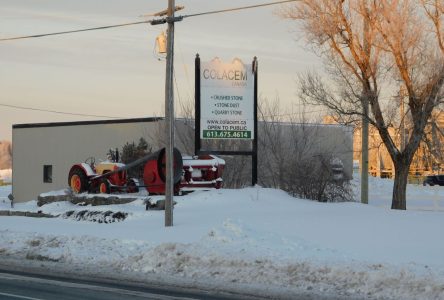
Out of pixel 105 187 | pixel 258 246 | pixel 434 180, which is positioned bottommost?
pixel 434 180

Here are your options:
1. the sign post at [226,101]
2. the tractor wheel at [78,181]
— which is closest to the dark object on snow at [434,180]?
the sign post at [226,101]

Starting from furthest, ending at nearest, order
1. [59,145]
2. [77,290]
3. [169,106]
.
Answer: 1. [59,145]
2. [169,106]
3. [77,290]

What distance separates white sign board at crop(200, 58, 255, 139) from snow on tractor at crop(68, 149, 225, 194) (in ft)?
3.78

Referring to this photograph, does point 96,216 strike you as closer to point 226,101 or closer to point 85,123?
point 226,101

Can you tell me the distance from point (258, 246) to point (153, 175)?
10750 millimetres

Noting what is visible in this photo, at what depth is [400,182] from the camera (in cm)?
2761

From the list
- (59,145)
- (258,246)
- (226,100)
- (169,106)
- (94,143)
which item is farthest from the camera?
(59,145)

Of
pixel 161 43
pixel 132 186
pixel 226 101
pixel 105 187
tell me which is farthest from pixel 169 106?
pixel 105 187

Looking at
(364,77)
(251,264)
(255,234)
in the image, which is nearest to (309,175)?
(364,77)

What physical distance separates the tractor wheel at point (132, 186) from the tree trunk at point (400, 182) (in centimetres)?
1008

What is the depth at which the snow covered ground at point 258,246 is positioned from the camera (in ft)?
38.6

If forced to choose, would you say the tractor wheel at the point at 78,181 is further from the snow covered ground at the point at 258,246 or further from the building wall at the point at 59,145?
the building wall at the point at 59,145

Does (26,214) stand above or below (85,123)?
below

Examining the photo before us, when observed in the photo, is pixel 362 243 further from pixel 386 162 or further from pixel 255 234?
pixel 386 162
